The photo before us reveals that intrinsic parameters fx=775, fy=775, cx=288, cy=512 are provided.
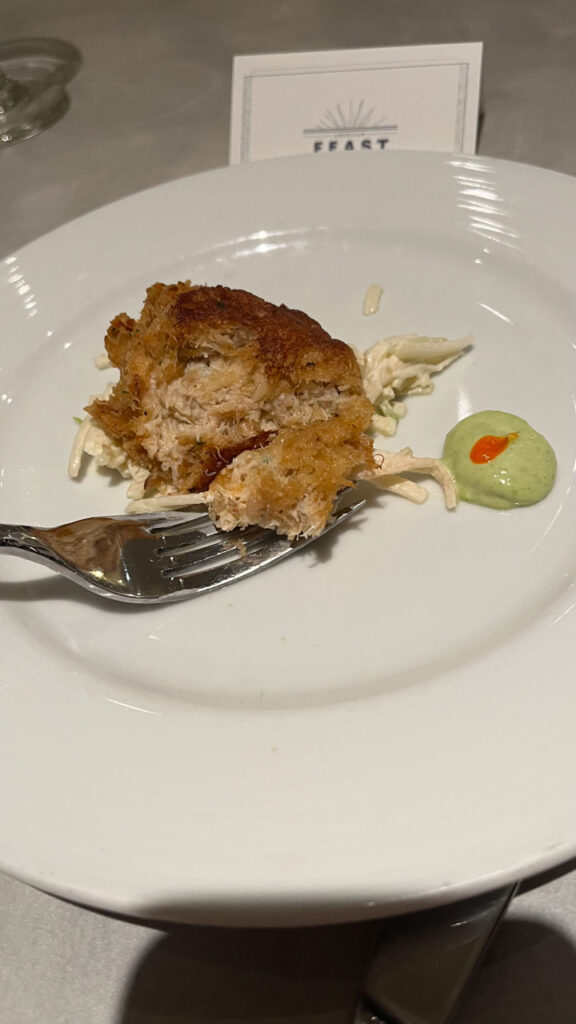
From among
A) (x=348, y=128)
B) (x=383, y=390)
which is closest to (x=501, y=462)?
(x=383, y=390)

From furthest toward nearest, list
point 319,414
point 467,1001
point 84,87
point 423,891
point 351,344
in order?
point 84,87 < point 351,344 < point 319,414 < point 467,1001 < point 423,891

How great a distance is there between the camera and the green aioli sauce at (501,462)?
1989mm

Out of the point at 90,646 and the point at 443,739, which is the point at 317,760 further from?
the point at 90,646

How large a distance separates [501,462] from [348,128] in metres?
1.93

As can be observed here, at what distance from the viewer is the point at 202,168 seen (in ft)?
12.7

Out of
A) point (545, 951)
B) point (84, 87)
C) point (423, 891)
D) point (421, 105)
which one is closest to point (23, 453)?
point (423, 891)

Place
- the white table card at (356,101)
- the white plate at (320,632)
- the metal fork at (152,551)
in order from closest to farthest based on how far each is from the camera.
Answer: the white plate at (320,632)
the metal fork at (152,551)
the white table card at (356,101)

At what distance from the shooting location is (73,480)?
2318mm

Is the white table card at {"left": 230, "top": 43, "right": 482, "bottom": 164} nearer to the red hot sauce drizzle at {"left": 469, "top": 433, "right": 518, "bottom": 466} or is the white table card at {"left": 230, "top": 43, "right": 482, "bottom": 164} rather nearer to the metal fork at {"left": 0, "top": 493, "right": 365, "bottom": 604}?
the red hot sauce drizzle at {"left": 469, "top": 433, "right": 518, "bottom": 466}

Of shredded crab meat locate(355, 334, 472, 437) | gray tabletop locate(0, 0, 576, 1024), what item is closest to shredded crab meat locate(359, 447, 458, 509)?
shredded crab meat locate(355, 334, 472, 437)

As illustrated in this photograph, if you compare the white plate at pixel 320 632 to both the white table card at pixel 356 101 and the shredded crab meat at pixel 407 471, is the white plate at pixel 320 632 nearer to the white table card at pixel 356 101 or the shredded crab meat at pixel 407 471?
the shredded crab meat at pixel 407 471

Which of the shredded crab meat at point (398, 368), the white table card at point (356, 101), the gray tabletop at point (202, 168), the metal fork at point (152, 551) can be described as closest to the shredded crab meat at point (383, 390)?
the shredded crab meat at point (398, 368)

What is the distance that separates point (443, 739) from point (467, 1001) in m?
0.51

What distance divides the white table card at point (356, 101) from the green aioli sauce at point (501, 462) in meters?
1.52
